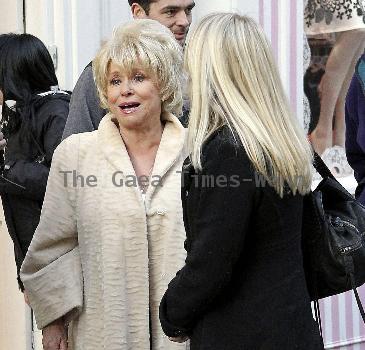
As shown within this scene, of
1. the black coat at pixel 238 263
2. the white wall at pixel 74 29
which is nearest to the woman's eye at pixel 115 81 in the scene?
the black coat at pixel 238 263

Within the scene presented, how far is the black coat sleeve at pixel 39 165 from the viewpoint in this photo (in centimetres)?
410

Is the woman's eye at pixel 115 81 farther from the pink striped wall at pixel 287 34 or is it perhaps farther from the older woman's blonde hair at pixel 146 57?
the pink striped wall at pixel 287 34

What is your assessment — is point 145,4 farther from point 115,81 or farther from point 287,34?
point 287,34

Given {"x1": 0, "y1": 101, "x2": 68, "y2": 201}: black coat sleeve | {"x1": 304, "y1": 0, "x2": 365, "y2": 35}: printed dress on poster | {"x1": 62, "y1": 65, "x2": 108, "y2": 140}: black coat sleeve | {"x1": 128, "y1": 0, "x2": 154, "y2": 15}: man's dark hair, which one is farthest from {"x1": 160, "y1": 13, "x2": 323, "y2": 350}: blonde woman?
{"x1": 304, "y1": 0, "x2": 365, "y2": 35}: printed dress on poster

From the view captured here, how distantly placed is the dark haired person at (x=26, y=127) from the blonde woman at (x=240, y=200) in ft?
4.56

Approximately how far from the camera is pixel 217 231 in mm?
2746

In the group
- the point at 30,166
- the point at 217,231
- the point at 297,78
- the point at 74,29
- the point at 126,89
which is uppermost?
the point at 126,89

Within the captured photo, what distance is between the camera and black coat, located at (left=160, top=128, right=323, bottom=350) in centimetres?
275

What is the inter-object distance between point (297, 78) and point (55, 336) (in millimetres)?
2757

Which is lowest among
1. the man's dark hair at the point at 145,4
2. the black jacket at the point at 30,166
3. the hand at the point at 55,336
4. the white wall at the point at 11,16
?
the hand at the point at 55,336

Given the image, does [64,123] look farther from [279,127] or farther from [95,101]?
[279,127]

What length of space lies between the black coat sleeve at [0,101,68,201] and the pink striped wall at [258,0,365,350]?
1865mm

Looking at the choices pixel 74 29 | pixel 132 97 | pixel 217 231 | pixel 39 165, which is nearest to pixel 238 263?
pixel 217 231

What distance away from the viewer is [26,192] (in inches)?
162
